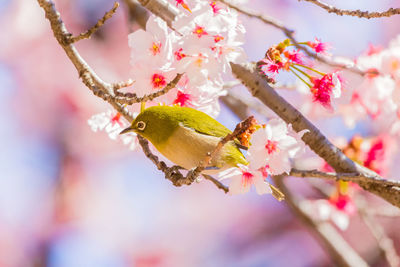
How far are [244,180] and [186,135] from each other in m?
0.26

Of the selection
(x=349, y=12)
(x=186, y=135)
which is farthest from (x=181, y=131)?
(x=349, y=12)

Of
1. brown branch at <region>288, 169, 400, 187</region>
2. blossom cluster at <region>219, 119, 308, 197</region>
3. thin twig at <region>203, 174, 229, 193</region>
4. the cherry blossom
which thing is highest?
the cherry blossom

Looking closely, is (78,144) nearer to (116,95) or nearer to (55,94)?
(55,94)

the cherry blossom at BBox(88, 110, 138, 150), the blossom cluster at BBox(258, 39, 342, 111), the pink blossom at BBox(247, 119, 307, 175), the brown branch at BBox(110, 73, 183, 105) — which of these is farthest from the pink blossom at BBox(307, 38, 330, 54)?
the cherry blossom at BBox(88, 110, 138, 150)

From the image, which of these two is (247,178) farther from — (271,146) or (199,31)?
(199,31)

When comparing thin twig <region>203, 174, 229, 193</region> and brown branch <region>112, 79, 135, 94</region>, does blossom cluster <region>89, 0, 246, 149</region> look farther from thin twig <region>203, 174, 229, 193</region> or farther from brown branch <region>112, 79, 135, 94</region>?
thin twig <region>203, 174, 229, 193</region>

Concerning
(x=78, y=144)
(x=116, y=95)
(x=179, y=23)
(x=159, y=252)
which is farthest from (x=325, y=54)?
(x=159, y=252)

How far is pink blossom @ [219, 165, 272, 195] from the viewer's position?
1.42 metres

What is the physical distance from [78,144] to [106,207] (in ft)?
2.16

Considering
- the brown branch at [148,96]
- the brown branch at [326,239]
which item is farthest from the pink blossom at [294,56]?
the brown branch at [326,239]

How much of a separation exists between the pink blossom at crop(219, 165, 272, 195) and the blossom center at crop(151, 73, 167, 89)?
38cm

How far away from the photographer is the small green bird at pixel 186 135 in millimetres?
1537

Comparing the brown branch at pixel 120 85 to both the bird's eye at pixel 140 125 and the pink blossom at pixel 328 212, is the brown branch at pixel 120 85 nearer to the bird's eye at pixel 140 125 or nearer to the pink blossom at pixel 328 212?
the bird's eye at pixel 140 125

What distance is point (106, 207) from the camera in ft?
14.5
